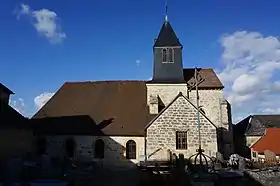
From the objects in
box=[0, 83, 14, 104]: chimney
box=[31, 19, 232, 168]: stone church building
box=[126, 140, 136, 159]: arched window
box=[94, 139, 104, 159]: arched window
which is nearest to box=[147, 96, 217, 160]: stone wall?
box=[31, 19, 232, 168]: stone church building

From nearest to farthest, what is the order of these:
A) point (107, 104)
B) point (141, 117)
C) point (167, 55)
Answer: point (141, 117) < point (107, 104) < point (167, 55)

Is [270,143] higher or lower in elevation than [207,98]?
lower

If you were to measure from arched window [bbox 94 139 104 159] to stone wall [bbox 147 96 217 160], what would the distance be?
446 cm

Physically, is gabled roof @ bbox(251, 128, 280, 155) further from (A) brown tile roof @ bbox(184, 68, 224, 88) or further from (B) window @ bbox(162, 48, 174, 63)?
(B) window @ bbox(162, 48, 174, 63)

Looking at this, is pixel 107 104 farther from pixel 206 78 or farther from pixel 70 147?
pixel 206 78

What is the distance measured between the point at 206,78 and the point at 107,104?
970 cm

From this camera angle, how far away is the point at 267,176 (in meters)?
17.0

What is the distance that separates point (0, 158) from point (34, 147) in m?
6.04

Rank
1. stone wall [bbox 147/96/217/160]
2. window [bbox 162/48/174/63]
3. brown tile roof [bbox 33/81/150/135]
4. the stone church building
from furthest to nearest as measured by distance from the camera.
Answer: window [bbox 162/48/174/63] < brown tile roof [bbox 33/81/150/135] < the stone church building < stone wall [bbox 147/96/217/160]

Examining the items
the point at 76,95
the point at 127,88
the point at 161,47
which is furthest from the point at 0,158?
the point at 161,47

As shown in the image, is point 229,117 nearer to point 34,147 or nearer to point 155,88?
point 155,88

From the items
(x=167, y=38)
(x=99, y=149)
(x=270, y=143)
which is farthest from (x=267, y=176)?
(x=167, y=38)

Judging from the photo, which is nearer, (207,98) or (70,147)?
(70,147)

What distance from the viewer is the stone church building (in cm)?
2372
